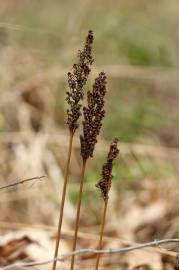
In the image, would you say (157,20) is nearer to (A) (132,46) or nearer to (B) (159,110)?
(A) (132,46)

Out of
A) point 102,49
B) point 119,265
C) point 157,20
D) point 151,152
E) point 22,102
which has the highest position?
point 157,20

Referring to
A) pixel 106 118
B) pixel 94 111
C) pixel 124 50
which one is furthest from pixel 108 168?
pixel 124 50

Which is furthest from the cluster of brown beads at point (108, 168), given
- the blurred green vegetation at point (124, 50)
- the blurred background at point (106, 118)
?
the blurred green vegetation at point (124, 50)

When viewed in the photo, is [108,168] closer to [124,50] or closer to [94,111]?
[94,111]

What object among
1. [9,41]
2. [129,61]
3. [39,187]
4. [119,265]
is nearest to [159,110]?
[129,61]

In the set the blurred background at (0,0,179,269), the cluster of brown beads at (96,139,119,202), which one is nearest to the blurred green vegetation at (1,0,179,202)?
the blurred background at (0,0,179,269)

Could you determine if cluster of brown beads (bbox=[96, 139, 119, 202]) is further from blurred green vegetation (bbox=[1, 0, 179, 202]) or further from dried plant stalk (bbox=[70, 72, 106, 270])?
blurred green vegetation (bbox=[1, 0, 179, 202])

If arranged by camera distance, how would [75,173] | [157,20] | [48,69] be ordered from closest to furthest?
[75,173] < [48,69] < [157,20]

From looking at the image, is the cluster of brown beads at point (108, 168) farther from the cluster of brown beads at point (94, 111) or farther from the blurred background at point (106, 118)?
the blurred background at point (106, 118)

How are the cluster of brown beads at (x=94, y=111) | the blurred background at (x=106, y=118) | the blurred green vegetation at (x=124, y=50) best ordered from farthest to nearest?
the blurred green vegetation at (x=124, y=50)
the blurred background at (x=106, y=118)
the cluster of brown beads at (x=94, y=111)
